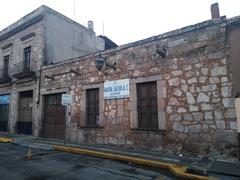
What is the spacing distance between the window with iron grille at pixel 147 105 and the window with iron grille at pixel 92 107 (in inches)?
93.1

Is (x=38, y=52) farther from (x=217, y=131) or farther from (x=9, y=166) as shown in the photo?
(x=217, y=131)

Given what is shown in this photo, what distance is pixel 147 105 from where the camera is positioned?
873cm

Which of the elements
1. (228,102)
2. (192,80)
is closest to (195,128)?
(228,102)

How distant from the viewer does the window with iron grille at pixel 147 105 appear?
28.0ft

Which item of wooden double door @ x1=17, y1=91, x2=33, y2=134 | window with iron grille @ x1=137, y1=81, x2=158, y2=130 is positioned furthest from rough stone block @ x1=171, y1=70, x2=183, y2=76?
wooden double door @ x1=17, y1=91, x2=33, y2=134

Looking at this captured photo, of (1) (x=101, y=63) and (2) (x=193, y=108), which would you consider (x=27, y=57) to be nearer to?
(1) (x=101, y=63)

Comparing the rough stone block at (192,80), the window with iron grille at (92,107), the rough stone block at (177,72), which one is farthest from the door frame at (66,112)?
the rough stone block at (192,80)

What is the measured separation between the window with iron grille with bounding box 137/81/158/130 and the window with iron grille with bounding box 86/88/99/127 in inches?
93.1

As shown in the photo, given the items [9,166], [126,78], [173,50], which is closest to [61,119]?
[126,78]

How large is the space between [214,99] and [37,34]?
1147 cm

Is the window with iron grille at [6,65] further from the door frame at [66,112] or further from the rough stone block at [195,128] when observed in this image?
the rough stone block at [195,128]

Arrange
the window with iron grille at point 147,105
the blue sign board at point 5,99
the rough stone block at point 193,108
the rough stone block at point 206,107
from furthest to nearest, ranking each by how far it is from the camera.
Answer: the blue sign board at point 5,99
the window with iron grille at point 147,105
the rough stone block at point 193,108
the rough stone block at point 206,107

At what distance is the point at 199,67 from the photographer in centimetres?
750

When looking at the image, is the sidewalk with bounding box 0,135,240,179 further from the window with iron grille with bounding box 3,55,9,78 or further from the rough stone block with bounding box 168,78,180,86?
the window with iron grille with bounding box 3,55,9,78
